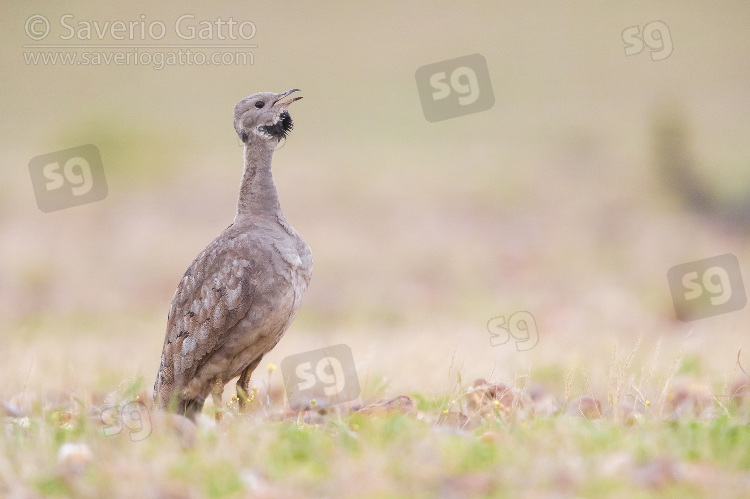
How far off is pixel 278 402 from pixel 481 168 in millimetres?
19656

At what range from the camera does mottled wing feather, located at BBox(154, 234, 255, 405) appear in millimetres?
6547

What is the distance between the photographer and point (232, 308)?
653 centimetres

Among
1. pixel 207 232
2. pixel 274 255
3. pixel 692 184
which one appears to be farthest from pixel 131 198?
pixel 274 255

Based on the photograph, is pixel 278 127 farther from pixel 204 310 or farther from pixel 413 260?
pixel 413 260

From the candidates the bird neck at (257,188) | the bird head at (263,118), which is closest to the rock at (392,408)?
the bird neck at (257,188)

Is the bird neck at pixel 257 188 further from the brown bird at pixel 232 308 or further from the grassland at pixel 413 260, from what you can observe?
the grassland at pixel 413 260

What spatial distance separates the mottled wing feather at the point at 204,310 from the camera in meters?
6.55

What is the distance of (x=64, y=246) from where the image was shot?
2092 centimetres

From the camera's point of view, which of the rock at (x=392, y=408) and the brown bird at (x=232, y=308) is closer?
the rock at (x=392, y=408)

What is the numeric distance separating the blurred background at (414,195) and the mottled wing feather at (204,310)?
1132 millimetres

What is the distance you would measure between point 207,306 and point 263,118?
1.59 metres

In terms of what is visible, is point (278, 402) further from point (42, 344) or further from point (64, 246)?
point (64, 246)

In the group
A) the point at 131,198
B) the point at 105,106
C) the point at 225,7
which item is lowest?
the point at 131,198

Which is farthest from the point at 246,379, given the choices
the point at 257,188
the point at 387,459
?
the point at 387,459
